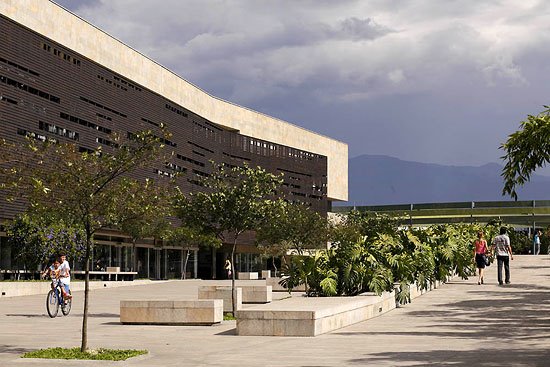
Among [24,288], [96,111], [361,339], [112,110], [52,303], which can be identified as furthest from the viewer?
[112,110]

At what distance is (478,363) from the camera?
442 inches

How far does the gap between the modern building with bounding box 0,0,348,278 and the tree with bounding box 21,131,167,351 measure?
69.0 feet

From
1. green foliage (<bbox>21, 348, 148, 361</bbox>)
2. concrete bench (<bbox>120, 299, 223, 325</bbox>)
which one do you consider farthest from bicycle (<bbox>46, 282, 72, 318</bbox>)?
green foliage (<bbox>21, 348, 148, 361</bbox>)

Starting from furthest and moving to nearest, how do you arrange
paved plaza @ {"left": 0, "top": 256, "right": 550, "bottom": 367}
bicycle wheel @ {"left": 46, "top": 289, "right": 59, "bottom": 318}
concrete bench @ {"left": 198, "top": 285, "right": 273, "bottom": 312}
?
1. concrete bench @ {"left": 198, "top": 285, "right": 273, "bottom": 312}
2. bicycle wheel @ {"left": 46, "top": 289, "right": 59, "bottom": 318}
3. paved plaza @ {"left": 0, "top": 256, "right": 550, "bottom": 367}

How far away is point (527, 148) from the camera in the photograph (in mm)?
21297

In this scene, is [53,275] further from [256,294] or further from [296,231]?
[296,231]

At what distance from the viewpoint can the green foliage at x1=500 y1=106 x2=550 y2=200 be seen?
819 inches

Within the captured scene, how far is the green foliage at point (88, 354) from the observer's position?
1302 centimetres

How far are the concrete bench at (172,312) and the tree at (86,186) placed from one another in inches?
215

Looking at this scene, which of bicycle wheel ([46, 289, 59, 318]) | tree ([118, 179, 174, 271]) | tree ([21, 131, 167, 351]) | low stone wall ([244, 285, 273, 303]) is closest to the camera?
tree ([21, 131, 167, 351])

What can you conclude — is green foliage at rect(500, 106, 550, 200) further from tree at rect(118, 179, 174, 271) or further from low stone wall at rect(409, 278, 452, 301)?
tree at rect(118, 179, 174, 271)

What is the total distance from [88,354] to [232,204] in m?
11.2

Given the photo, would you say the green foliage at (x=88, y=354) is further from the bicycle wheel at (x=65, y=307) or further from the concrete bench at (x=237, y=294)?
the bicycle wheel at (x=65, y=307)

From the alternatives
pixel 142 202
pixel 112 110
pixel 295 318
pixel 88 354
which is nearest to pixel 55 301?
pixel 295 318
